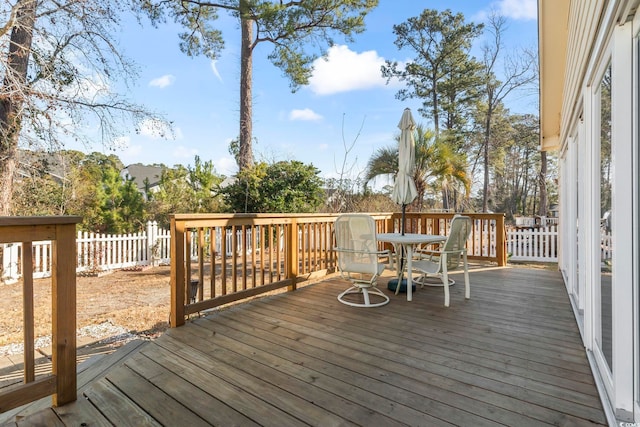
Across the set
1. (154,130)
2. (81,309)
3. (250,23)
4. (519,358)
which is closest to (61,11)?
(154,130)

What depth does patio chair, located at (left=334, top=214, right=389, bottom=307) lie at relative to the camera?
341cm

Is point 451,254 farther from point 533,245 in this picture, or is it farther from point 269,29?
point 269,29

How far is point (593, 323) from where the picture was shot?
2180 mm

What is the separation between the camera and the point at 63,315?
1787mm

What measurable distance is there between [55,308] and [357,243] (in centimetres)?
260

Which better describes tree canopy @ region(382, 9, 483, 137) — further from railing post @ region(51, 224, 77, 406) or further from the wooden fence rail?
railing post @ region(51, 224, 77, 406)

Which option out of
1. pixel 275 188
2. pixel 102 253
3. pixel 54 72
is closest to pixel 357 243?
pixel 275 188

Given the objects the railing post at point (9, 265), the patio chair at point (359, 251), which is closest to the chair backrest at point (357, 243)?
the patio chair at point (359, 251)

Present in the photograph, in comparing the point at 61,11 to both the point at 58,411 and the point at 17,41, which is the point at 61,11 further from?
the point at 58,411

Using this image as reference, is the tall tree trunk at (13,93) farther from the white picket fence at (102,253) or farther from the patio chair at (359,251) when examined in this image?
the patio chair at (359,251)

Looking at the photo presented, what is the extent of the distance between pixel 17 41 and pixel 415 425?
8.70 metres

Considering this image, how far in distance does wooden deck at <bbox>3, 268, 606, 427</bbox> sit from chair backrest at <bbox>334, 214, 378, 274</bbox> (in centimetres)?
52

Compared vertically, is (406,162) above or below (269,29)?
below

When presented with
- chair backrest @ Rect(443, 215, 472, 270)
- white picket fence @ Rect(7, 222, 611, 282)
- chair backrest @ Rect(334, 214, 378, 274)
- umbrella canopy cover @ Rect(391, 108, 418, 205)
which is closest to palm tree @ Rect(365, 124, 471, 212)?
white picket fence @ Rect(7, 222, 611, 282)
